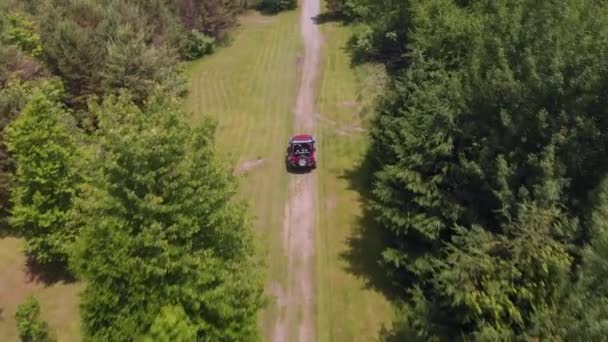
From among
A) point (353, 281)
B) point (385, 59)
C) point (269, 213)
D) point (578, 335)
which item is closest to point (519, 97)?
point (578, 335)

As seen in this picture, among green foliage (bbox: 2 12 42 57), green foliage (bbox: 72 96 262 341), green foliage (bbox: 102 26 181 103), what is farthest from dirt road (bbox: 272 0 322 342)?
green foliage (bbox: 2 12 42 57)

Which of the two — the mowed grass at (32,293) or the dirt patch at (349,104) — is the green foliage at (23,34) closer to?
the mowed grass at (32,293)

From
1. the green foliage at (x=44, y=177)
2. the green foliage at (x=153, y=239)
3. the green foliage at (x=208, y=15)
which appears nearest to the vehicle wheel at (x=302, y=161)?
the green foliage at (x=44, y=177)

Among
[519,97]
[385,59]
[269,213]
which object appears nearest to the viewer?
[519,97]

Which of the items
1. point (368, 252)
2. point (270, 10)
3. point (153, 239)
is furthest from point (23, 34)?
point (270, 10)

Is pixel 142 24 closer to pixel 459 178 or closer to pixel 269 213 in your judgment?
pixel 269 213

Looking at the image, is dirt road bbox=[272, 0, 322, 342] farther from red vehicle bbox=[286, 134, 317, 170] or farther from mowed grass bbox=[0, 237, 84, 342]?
mowed grass bbox=[0, 237, 84, 342]

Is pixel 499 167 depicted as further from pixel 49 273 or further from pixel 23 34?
pixel 23 34
